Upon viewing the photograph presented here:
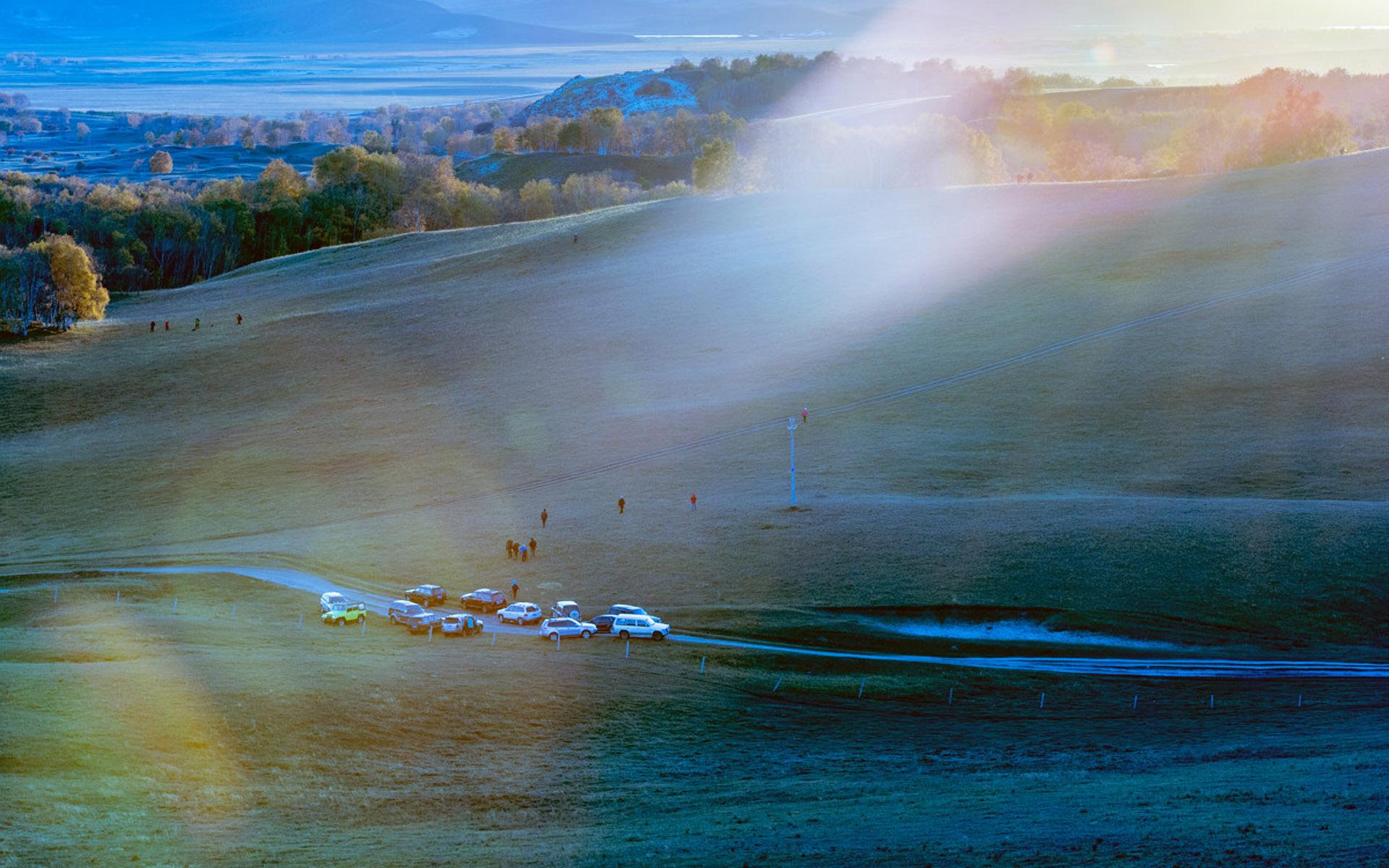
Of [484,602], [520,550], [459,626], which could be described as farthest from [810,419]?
[459,626]

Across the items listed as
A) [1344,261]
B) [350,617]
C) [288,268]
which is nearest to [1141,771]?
[350,617]

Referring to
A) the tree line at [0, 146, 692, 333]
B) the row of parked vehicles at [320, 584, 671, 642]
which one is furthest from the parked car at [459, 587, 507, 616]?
the tree line at [0, 146, 692, 333]

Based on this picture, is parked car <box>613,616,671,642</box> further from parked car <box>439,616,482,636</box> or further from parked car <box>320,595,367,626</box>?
parked car <box>320,595,367,626</box>

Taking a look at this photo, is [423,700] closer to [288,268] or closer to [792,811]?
[792,811]

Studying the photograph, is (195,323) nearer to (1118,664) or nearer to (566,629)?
(566,629)

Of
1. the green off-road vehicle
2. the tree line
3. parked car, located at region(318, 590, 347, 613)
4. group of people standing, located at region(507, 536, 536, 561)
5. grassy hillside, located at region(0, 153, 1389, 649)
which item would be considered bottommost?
the green off-road vehicle

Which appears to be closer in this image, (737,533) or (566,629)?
(566,629)
